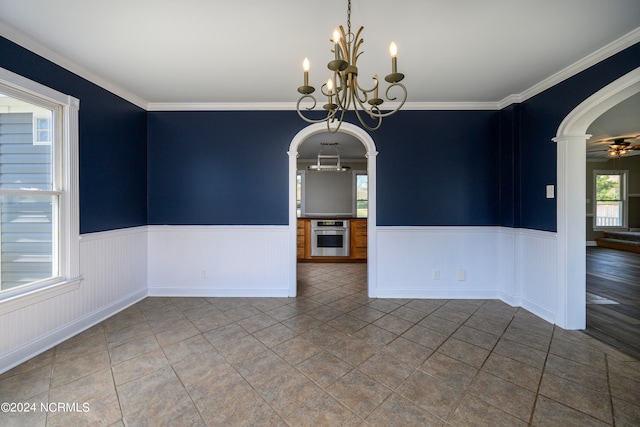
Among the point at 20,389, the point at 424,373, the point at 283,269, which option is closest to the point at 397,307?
the point at 424,373

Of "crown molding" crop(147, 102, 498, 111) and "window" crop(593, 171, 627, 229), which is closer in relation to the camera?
"crown molding" crop(147, 102, 498, 111)

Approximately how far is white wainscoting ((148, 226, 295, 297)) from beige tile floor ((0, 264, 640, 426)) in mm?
582

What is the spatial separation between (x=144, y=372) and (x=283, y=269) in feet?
5.92

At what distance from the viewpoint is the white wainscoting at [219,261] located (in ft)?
11.3

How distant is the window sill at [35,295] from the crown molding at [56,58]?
194 centimetres

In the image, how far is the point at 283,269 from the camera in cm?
346

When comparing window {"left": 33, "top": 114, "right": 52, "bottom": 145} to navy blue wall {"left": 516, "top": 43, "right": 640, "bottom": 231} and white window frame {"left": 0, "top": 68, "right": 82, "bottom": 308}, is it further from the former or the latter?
navy blue wall {"left": 516, "top": 43, "right": 640, "bottom": 231}

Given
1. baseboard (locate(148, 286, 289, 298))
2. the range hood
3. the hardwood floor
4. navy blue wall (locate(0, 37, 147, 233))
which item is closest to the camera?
navy blue wall (locate(0, 37, 147, 233))

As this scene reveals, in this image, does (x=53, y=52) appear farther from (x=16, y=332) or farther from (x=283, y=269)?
(x=283, y=269)

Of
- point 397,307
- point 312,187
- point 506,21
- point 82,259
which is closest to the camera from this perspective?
point 506,21

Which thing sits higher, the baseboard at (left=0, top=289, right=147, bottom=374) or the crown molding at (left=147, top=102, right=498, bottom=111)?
the crown molding at (left=147, top=102, right=498, bottom=111)

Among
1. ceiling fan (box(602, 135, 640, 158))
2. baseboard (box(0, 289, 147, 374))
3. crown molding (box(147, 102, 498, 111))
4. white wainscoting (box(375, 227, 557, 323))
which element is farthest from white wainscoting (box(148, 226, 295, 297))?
ceiling fan (box(602, 135, 640, 158))

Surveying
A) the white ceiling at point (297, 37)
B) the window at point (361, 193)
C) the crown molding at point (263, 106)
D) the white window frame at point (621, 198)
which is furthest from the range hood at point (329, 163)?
the white window frame at point (621, 198)

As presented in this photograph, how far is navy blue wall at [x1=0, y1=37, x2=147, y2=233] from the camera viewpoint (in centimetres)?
219
